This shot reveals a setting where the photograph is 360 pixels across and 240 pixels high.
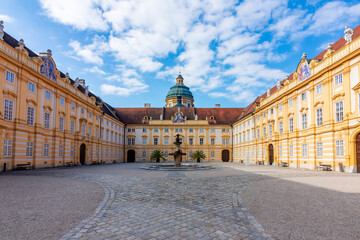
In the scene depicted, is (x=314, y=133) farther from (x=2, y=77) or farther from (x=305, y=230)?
(x=2, y=77)

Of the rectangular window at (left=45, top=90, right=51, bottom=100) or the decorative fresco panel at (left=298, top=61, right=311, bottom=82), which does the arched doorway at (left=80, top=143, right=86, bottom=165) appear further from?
the decorative fresco panel at (left=298, top=61, right=311, bottom=82)

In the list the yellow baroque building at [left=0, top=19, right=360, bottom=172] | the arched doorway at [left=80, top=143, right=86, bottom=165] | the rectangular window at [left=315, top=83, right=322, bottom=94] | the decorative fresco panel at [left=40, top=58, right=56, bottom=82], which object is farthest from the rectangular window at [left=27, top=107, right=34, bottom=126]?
the rectangular window at [left=315, top=83, right=322, bottom=94]

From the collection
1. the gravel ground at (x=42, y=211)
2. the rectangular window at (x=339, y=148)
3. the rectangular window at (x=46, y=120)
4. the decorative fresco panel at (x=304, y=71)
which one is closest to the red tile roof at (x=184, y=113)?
the decorative fresco panel at (x=304, y=71)

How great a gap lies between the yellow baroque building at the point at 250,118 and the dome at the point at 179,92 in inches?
1174

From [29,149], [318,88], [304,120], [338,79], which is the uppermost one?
[338,79]

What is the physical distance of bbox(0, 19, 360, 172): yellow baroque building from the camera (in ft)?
70.6

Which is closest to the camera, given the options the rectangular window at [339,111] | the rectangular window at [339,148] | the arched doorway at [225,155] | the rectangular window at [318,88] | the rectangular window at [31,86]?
the rectangular window at [339,148]

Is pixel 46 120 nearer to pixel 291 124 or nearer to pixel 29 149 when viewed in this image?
pixel 29 149

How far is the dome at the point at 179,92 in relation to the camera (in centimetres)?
7584

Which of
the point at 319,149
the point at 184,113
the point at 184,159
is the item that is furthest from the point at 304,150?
the point at 184,113

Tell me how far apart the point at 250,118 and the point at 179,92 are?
3376cm

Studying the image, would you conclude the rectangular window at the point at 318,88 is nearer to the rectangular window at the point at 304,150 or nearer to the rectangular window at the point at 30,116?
the rectangular window at the point at 304,150

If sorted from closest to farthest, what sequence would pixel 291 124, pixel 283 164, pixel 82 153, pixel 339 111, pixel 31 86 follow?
pixel 339 111 < pixel 31 86 < pixel 291 124 < pixel 283 164 < pixel 82 153

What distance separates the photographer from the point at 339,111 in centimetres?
2273
